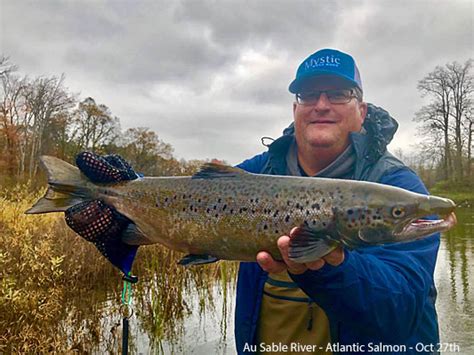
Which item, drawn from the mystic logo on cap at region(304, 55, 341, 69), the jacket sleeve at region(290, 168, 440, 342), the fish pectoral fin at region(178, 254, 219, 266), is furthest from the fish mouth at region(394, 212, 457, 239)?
the mystic logo on cap at region(304, 55, 341, 69)

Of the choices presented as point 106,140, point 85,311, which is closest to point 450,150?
point 106,140

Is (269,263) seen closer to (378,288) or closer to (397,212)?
(378,288)

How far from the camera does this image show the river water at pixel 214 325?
7.34 metres

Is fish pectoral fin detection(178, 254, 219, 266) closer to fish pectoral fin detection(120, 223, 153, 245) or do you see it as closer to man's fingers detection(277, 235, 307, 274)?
fish pectoral fin detection(120, 223, 153, 245)

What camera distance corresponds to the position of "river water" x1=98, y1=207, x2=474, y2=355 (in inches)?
289

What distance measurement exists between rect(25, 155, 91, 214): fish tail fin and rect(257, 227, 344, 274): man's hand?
1865 mm

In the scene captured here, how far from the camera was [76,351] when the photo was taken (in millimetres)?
6402

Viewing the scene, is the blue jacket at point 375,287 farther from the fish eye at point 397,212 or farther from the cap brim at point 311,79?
the cap brim at point 311,79

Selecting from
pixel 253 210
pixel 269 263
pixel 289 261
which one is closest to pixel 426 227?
pixel 289 261

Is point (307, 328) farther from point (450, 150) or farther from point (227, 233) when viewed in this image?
point (450, 150)

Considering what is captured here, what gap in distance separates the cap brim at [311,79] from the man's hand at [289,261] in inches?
67.8

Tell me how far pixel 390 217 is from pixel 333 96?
1476mm

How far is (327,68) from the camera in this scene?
12.4 ft

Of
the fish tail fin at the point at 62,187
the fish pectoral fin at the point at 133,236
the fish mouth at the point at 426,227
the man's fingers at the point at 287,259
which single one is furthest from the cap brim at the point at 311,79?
the fish tail fin at the point at 62,187
